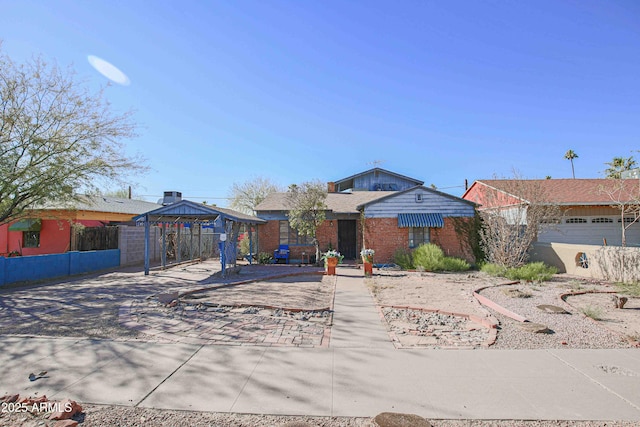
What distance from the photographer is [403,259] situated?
15344 mm

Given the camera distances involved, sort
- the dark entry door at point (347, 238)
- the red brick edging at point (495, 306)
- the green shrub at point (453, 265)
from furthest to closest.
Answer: the dark entry door at point (347, 238), the green shrub at point (453, 265), the red brick edging at point (495, 306)

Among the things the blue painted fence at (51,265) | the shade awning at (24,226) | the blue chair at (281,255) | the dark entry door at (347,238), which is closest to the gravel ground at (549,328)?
the dark entry door at (347,238)

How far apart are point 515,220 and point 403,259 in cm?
479

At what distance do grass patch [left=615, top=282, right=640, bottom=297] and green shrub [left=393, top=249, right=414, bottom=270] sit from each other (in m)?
6.96

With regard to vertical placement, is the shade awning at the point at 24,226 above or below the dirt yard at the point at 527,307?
above

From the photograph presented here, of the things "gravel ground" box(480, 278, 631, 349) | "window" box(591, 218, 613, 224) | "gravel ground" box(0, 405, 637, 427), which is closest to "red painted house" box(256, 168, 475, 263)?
"gravel ground" box(480, 278, 631, 349)

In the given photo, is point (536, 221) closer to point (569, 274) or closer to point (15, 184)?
point (569, 274)

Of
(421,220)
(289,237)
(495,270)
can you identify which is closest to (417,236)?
(421,220)

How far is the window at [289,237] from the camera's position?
18.2 m

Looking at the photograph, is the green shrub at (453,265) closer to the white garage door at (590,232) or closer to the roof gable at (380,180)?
the white garage door at (590,232)

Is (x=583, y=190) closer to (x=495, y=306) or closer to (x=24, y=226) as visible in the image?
(x=495, y=306)

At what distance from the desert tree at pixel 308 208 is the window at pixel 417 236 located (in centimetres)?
438

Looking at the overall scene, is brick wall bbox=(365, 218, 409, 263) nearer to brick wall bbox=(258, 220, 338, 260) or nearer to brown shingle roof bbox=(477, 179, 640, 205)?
brick wall bbox=(258, 220, 338, 260)

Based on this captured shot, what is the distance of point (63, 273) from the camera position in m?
13.5
